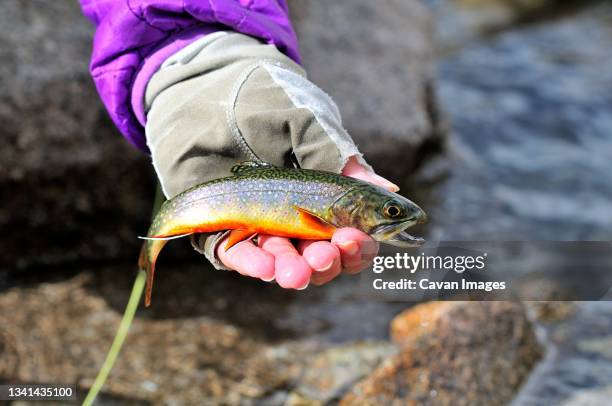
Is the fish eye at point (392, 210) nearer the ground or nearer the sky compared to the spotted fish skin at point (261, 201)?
nearer the sky

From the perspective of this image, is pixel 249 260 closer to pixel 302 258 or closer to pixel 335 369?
pixel 302 258

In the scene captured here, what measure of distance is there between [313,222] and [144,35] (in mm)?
1290

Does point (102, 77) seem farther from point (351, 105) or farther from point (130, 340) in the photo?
point (351, 105)

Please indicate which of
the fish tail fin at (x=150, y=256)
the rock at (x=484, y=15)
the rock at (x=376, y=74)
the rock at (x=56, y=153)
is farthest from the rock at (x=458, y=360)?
the rock at (x=484, y=15)

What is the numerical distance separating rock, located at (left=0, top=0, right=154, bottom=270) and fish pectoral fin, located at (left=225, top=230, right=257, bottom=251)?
326 cm

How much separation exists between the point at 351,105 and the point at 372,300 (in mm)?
1876

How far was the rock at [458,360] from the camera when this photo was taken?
4773 mm

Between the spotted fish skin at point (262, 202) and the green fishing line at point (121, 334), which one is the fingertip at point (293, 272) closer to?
the spotted fish skin at point (262, 202)

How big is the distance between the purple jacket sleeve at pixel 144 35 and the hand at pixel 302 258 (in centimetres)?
101

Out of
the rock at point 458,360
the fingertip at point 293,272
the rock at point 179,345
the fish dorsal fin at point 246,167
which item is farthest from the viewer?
the rock at point 179,345

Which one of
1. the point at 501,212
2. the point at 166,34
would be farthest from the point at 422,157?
the point at 166,34

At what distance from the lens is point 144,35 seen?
10.7ft

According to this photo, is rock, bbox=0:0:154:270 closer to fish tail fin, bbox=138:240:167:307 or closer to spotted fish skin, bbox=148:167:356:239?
fish tail fin, bbox=138:240:167:307

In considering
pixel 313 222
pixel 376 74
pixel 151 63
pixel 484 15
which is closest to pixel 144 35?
pixel 151 63
